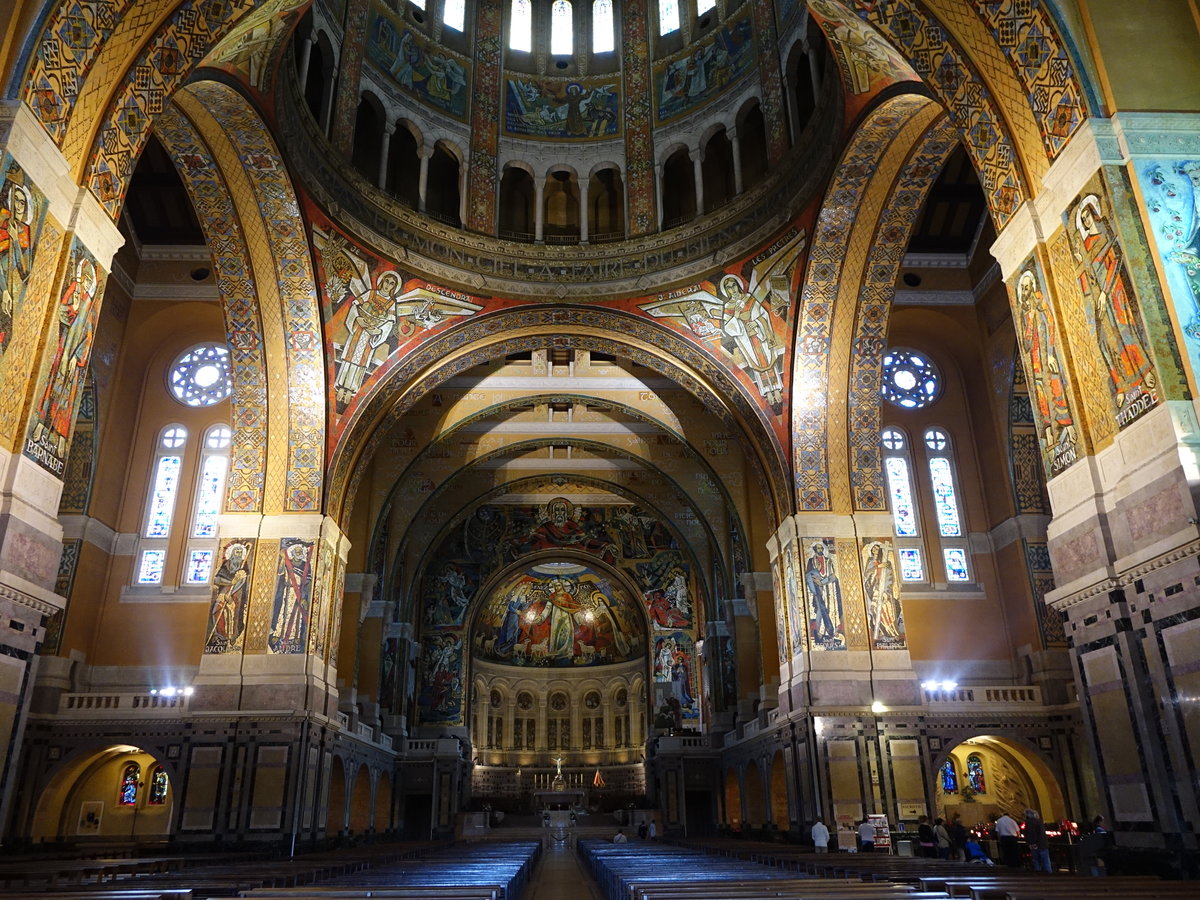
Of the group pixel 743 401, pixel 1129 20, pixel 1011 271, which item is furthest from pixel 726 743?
pixel 1129 20

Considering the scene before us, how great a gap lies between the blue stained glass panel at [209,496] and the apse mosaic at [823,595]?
12099mm

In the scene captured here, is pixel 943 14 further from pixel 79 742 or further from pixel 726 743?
pixel 726 743

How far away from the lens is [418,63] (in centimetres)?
1775

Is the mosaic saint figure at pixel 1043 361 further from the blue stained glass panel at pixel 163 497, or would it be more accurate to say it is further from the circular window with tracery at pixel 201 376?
the blue stained glass panel at pixel 163 497

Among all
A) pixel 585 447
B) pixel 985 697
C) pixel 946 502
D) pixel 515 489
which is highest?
pixel 585 447

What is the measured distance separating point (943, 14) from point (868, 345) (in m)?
7.82

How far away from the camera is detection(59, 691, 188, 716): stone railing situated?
51.6ft

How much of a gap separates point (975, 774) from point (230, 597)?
49.7 ft

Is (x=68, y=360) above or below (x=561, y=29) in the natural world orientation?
below

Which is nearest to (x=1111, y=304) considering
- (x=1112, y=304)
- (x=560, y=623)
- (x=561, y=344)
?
(x=1112, y=304)

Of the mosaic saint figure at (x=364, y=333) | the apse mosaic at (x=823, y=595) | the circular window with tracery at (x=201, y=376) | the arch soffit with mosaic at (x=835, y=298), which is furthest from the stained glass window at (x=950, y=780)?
the circular window with tracery at (x=201, y=376)

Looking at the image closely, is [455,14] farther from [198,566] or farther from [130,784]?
[130,784]

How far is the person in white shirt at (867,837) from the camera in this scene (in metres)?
13.8

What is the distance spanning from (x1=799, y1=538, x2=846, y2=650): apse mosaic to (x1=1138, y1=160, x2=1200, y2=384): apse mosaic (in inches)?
392
